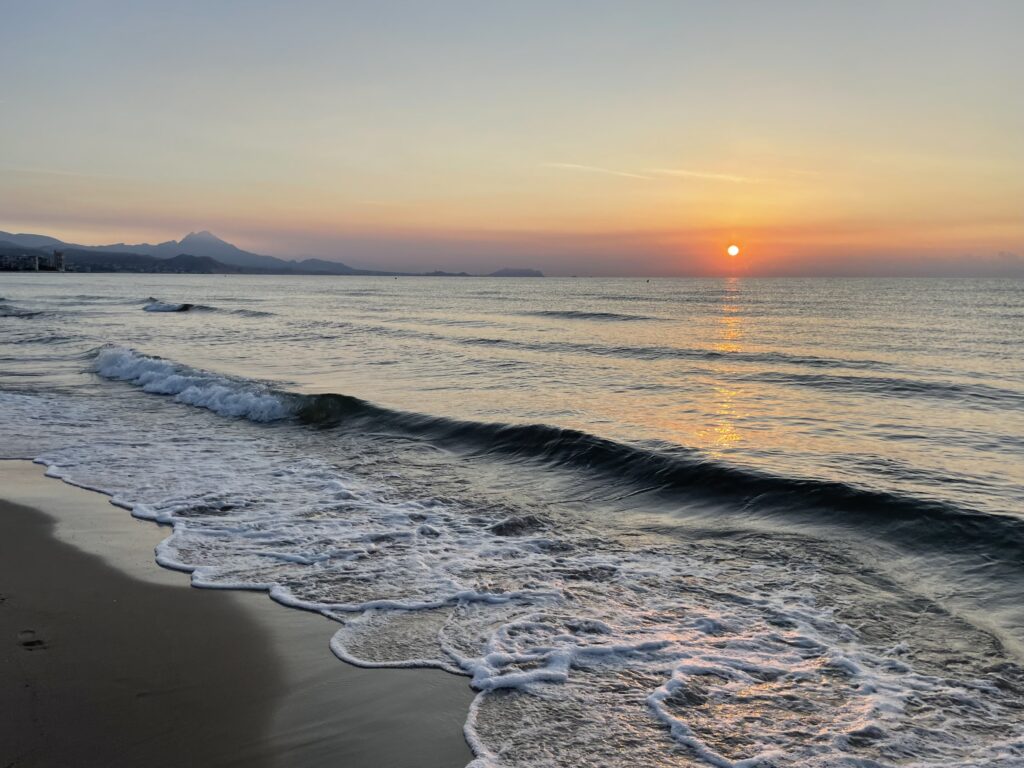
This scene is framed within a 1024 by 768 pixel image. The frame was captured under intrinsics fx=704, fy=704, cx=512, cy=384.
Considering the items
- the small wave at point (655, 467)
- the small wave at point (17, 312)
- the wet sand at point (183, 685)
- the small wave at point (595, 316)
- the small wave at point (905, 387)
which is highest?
the small wave at point (595, 316)

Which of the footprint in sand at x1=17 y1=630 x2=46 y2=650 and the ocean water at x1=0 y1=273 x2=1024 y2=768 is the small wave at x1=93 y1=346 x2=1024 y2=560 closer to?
the ocean water at x1=0 y1=273 x2=1024 y2=768

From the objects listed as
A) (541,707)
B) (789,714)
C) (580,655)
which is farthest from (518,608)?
(789,714)

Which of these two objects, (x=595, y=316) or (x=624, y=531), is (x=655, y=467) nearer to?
(x=624, y=531)

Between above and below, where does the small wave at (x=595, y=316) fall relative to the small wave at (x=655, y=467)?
above

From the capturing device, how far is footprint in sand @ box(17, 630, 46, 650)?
16.3 feet

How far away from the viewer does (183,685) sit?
4527 mm

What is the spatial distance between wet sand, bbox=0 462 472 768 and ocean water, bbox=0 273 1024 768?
30 centimetres

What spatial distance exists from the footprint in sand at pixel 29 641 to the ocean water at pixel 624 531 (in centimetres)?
144

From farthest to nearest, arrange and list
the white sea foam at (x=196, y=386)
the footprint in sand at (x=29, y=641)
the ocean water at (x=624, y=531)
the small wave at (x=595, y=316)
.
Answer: the small wave at (x=595, y=316) < the white sea foam at (x=196, y=386) < the footprint in sand at (x=29, y=641) < the ocean water at (x=624, y=531)

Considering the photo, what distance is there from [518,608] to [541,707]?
1544 mm

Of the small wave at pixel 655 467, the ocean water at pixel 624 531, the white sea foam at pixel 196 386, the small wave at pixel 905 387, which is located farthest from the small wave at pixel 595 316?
the small wave at pixel 655 467

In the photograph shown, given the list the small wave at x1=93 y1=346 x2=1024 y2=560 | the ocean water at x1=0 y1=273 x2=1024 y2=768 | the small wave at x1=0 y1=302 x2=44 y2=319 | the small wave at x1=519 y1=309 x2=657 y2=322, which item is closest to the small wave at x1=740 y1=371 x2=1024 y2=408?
the ocean water at x1=0 y1=273 x2=1024 y2=768

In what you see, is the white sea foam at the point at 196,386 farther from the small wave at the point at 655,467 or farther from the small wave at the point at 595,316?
the small wave at the point at 595,316

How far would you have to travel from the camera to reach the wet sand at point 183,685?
385 centimetres
